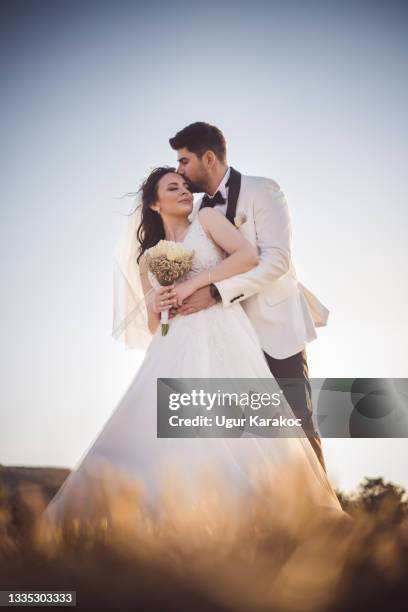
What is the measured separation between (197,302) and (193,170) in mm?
1309

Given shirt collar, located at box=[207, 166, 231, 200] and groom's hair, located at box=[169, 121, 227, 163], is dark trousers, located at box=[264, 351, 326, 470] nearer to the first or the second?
shirt collar, located at box=[207, 166, 231, 200]

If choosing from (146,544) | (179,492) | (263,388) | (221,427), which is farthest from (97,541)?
(263,388)

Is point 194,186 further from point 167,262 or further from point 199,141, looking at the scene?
point 167,262

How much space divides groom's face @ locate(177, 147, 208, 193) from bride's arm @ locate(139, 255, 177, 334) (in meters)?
0.74

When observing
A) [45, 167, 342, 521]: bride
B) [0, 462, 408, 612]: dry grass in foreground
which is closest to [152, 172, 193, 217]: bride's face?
[45, 167, 342, 521]: bride

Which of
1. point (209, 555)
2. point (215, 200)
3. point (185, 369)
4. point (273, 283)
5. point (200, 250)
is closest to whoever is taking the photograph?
point (209, 555)

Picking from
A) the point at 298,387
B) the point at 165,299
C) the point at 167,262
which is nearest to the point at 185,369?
the point at 165,299

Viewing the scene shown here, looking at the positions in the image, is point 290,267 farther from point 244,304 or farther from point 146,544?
point 146,544

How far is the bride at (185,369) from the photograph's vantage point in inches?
135

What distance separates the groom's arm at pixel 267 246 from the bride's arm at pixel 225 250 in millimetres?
63

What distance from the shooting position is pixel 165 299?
427cm

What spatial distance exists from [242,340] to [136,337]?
42.4 inches

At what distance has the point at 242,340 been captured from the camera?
4121 mm

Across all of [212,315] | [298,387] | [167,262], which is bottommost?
[298,387]
